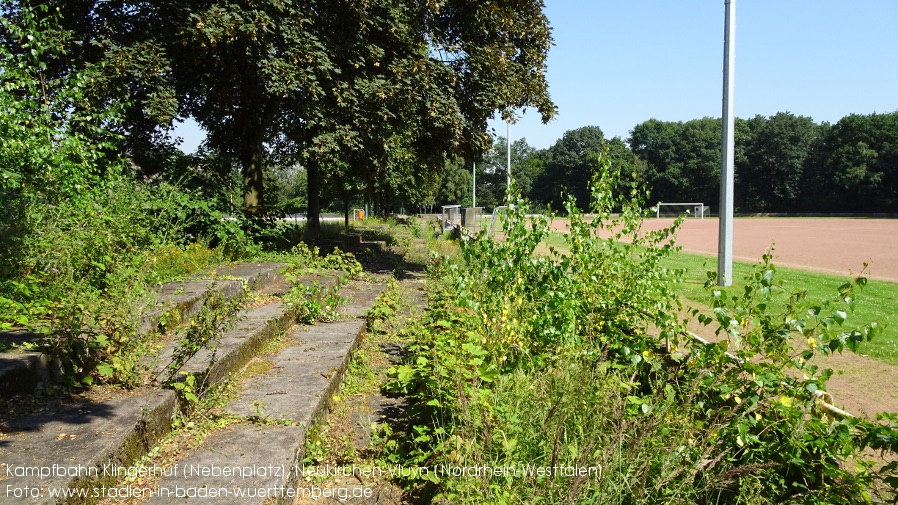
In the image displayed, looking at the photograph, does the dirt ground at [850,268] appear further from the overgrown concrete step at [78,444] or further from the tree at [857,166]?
the tree at [857,166]

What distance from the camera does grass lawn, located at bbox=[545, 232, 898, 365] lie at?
6750 millimetres

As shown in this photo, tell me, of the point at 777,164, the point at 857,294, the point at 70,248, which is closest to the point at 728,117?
the point at 857,294

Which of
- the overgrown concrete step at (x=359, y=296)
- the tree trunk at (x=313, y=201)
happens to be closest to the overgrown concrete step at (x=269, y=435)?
the overgrown concrete step at (x=359, y=296)

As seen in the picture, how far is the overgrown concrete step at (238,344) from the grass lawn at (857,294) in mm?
2715

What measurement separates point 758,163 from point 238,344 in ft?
276

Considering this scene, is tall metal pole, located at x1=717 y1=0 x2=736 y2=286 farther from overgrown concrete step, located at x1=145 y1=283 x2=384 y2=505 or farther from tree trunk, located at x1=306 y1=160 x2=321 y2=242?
tree trunk, located at x1=306 y1=160 x2=321 y2=242

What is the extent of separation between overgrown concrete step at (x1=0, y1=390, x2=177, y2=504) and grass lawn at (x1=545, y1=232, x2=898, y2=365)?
385 centimetres

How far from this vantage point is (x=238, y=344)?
411 cm

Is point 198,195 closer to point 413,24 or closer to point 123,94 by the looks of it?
point 123,94

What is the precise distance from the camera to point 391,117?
10.1m

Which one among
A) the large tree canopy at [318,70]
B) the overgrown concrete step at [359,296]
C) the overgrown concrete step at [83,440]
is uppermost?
the large tree canopy at [318,70]

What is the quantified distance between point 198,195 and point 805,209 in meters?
78.5

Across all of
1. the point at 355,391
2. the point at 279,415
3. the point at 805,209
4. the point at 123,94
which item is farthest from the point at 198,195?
the point at 805,209

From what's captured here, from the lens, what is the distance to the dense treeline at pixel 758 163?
2506 inches
